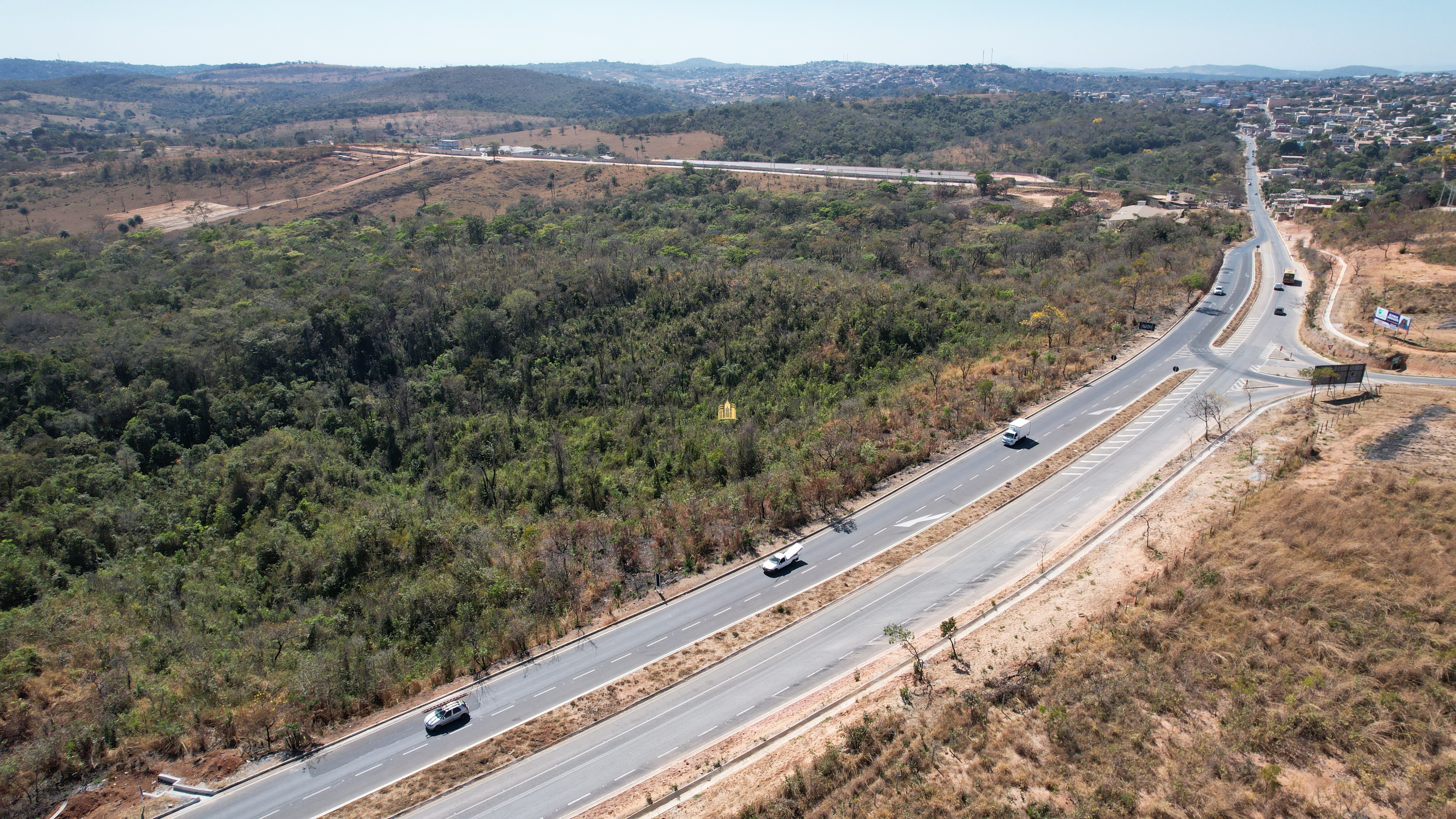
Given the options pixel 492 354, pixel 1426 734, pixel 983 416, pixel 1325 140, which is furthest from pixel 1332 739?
pixel 1325 140

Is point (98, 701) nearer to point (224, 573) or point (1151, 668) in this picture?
point (224, 573)

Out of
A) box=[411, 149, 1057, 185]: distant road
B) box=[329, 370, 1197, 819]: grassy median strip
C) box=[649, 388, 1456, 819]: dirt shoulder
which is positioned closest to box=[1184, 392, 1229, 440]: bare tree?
box=[649, 388, 1456, 819]: dirt shoulder

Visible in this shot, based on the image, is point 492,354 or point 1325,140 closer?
point 492,354

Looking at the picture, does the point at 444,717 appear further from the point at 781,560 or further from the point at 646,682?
the point at 781,560

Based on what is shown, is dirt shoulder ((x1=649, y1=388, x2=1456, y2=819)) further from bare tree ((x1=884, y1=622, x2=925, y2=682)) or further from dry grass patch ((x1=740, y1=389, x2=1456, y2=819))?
bare tree ((x1=884, y1=622, x2=925, y2=682))

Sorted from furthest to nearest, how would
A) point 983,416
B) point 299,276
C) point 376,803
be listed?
point 299,276
point 983,416
point 376,803

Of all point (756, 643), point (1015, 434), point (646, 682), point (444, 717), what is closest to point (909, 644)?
point (756, 643)

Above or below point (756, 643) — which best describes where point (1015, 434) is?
above
